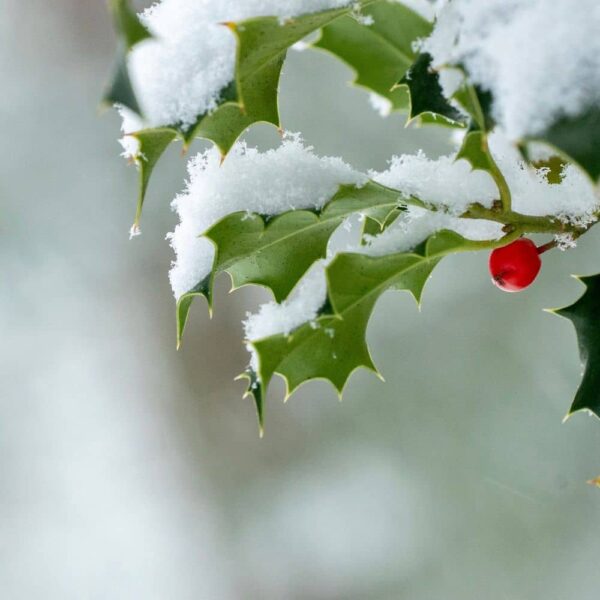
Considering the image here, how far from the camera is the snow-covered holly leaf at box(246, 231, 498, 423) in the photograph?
61cm

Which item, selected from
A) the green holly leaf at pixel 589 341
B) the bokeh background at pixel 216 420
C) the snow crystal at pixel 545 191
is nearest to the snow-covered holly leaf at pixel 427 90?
the snow crystal at pixel 545 191

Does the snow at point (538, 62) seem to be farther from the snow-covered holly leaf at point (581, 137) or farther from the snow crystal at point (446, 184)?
the snow crystal at point (446, 184)

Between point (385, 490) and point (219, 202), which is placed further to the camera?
point (385, 490)

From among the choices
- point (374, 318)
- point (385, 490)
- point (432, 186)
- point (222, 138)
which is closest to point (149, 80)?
point (222, 138)

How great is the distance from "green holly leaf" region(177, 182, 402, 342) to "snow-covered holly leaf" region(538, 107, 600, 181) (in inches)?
9.0

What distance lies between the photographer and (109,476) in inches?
133

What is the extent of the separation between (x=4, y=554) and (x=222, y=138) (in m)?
3.19

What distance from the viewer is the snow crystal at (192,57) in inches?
22.4

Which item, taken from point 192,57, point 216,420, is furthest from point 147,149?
point 216,420

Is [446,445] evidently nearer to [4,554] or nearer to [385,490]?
[385,490]

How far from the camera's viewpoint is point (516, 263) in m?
0.70

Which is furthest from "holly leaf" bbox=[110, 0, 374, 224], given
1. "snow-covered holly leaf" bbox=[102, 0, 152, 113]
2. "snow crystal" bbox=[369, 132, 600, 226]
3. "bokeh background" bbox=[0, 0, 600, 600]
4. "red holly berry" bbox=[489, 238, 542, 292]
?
"bokeh background" bbox=[0, 0, 600, 600]

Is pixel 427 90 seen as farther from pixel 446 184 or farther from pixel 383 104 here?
pixel 383 104

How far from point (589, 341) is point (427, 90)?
8.6 inches
